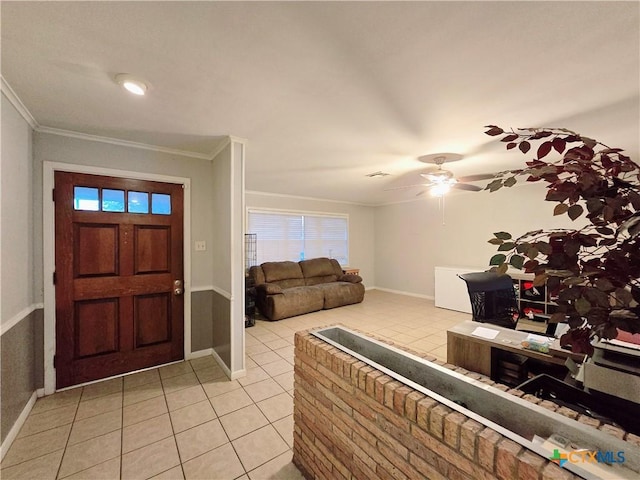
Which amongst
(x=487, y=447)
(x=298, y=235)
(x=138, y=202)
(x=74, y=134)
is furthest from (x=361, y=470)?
(x=298, y=235)

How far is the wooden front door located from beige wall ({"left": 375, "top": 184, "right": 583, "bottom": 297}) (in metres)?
5.24

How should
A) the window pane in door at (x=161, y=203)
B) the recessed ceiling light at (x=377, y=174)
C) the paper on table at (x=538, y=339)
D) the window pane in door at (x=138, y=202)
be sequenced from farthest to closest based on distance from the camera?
1. the recessed ceiling light at (x=377, y=174)
2. the window pane in door at (x=161, y=203)
3. the window pane in door at (x=138, y=202)
4. the paper on table at (x=538, y=339)

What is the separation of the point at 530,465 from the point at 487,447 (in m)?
0.11

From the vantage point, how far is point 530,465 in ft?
2.35

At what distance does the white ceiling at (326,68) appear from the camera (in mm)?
1251

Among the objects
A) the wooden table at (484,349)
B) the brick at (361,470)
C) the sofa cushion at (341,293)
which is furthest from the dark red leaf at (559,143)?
the sofa cushion at (341,293)

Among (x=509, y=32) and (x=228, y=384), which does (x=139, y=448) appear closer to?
(x=228, y=384)

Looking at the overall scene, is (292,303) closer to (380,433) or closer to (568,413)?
(380,433)

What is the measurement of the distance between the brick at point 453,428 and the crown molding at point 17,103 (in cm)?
307

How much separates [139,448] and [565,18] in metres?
3.54

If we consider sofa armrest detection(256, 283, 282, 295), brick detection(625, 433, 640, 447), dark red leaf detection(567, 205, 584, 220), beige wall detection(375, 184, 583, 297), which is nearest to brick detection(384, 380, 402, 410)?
brick detection(625, 433, 640, 447)

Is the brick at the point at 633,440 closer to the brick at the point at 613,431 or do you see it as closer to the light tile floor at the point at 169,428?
the brick at the point at 613,431

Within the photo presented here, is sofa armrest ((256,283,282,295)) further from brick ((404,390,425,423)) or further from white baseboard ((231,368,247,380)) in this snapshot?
brick ((404,390,425,423))

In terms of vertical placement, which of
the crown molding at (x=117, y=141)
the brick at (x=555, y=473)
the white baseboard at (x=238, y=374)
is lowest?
the white baseboard at (x=238, y=374)
